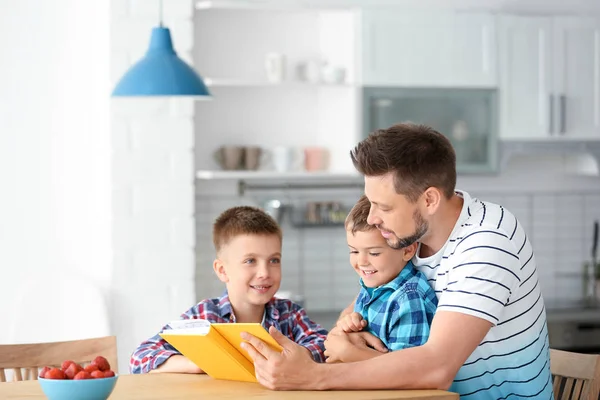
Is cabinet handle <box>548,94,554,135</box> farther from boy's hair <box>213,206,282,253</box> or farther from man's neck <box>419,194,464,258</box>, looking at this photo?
man's neck <box>419,194,464,258</box>

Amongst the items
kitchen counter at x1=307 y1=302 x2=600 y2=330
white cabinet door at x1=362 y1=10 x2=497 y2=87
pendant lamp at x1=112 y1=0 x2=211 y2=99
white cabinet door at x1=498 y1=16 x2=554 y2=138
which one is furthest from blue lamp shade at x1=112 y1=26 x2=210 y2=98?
white cabinet door at x1=498 y1=16 x2=554 y2=138

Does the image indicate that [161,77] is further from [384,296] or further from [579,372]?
[579,372]

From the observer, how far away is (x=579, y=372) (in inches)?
104

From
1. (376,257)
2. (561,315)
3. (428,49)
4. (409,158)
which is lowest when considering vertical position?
(561,315)

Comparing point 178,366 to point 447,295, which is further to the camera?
point 178,366

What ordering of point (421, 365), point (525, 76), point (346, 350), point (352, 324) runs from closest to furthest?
point (421, 365)
point (346, 350)
point (352, 324)
point (525, 76)

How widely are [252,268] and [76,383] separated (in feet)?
2.62

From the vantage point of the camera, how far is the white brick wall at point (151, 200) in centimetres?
411

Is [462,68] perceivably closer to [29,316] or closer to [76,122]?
[76,122]

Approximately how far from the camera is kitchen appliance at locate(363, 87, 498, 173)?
185 inches

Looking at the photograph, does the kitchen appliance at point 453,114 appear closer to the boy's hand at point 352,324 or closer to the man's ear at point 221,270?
the man's ear at point 221,270

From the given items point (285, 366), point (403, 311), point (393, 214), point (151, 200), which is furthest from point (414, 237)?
point (151, 200)

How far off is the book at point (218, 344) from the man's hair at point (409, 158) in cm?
47

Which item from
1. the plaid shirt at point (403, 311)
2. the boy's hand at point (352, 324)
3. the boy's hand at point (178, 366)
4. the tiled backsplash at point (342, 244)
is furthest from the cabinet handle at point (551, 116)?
the boy's hand at point (178, 366)
